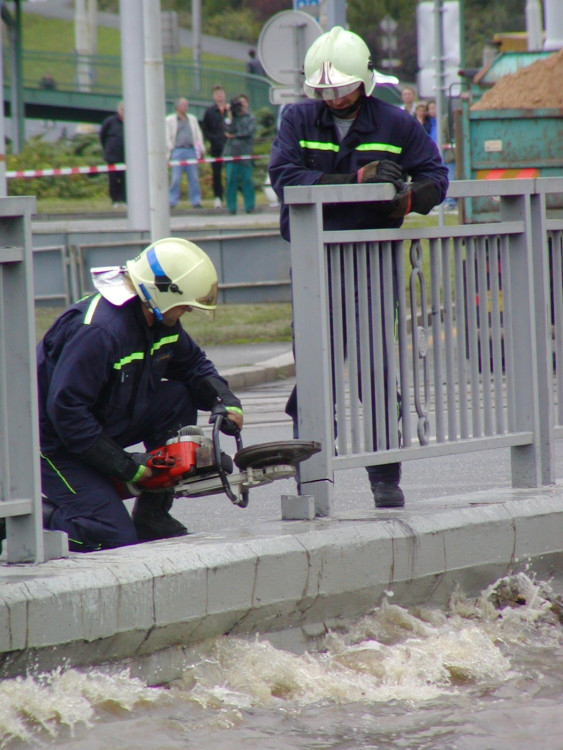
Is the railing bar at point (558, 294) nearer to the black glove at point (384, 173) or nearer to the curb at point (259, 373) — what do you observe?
the black glove at point (384, 173)

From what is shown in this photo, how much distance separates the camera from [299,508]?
14.5ft

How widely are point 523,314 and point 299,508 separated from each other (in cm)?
117

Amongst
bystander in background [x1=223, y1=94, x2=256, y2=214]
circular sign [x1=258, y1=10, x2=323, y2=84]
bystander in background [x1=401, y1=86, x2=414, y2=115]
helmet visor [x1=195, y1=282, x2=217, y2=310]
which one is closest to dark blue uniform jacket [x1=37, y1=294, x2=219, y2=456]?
helmet visor [x1=195, y1=282, x2=217, y2=310]

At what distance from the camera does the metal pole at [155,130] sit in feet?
45.3

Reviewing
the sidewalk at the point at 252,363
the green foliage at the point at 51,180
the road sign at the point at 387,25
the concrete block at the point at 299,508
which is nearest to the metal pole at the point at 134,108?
the sidewalk at the point at 252,363

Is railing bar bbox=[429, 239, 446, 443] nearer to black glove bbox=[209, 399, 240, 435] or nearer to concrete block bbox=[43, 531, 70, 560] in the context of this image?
black glove bbox=[209, 399, 240, 435]

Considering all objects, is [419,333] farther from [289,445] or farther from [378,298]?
[289,445]

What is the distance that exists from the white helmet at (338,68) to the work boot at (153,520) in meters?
1.65

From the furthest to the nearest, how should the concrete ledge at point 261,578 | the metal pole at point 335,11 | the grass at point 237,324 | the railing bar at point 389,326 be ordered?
the metal pole at point 335,11
the grass at point 237,324
the railing bar at point 389,326
the concrete ledge at point 261,578

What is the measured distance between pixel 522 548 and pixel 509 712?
97cm

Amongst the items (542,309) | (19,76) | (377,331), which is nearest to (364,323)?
(377,331)

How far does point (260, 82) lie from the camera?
119 feet

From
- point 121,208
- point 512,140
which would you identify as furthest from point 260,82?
point 512,140

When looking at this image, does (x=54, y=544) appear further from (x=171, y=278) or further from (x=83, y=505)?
(x=171, y=278)
